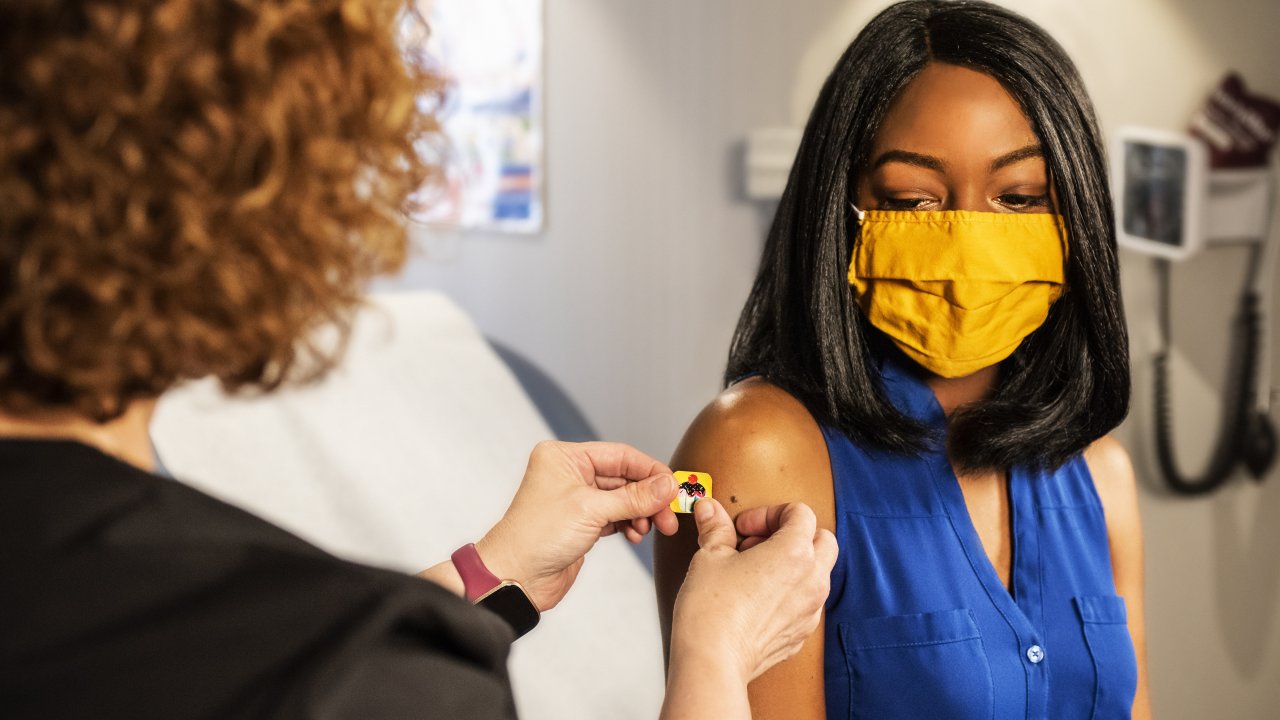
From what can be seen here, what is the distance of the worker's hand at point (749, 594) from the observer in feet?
3.00

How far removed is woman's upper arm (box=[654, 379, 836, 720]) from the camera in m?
1.17

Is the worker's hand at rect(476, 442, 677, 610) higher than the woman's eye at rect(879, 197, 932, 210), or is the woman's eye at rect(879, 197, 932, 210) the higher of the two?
the woman's eye at rect(879, 197, 932, 210)

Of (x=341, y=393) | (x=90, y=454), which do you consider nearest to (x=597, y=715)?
(x=341, y=393)

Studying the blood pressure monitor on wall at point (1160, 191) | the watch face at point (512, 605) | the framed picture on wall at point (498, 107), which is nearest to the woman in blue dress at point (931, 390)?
the watch face at point (512, 605)

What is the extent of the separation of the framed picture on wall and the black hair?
2008mm

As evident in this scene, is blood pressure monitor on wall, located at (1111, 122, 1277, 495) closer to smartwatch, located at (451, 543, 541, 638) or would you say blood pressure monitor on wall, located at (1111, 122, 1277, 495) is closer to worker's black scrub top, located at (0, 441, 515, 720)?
smartwatch, located at (451, 543, 541, 638)

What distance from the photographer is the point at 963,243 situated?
123 centimetres

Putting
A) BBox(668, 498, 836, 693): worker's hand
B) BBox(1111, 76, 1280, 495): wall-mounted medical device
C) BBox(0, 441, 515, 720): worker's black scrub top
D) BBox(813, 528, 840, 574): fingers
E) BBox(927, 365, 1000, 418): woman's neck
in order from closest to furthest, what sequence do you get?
BBox(0, 441, 515, 720): worker's black scrub top < BBox(668, 498, 836, 693): worker's hand < BBox(813, 528, 840, 574): fingers < BBox(927, 365, 1000, 418): woman's neck < BBox(1111, 76, 1280, 495): wall-mounted medical device

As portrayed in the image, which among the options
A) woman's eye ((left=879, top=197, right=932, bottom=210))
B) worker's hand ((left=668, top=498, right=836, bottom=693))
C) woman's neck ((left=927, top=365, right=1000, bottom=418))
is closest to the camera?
worker's hand ((left=668, top=498, right=836, bottom=693))

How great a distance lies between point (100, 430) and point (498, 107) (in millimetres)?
2840

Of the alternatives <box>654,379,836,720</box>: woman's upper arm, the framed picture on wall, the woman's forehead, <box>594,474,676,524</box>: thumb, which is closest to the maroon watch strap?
<box>594,474,676,524</box>: thumb

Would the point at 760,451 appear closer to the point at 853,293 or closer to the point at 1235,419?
the point at 853,293

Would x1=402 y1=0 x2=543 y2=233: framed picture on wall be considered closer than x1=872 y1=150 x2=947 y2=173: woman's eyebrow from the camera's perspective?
No

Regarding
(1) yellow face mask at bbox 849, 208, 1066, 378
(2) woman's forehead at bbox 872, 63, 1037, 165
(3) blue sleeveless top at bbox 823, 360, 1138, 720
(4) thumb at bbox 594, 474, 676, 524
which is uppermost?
(2) woman's forehead at bbox 872, 63, 1037, 165
